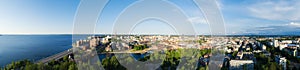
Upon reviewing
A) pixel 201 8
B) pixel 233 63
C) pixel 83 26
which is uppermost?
pixel 201 8

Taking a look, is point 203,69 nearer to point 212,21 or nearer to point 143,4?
point 143,4

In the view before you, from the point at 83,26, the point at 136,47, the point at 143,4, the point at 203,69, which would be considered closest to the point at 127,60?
the point at 203,69

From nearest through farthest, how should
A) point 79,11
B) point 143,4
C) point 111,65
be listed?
1. point 79,11
2. point 143,4
3. point 111,65

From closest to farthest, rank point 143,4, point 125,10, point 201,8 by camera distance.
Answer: point 201,8, point 125,10, point 143,4

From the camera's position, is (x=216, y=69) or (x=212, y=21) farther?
(x=216, y=69)

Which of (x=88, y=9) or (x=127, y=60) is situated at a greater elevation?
(x=88, y=9)

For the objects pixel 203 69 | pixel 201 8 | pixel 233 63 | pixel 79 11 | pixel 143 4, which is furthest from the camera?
pixel 233 63

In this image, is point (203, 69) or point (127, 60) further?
point (127, 60)

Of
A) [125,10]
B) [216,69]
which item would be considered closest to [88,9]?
[125,10]

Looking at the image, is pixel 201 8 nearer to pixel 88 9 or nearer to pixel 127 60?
pixel 88 9
